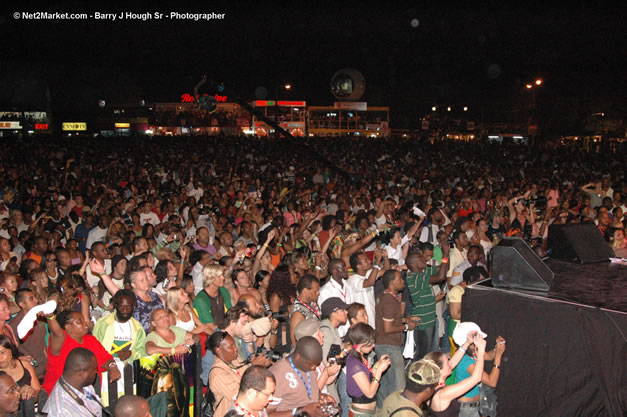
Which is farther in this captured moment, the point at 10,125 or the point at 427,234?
the point at 10,125

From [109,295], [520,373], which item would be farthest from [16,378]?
[520,373]

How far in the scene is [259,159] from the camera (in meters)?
20.6

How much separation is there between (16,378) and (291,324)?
1.99 metres

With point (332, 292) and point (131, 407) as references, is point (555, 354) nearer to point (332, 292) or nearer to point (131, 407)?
point (332, 292)

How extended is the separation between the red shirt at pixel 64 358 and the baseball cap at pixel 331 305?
174 cm

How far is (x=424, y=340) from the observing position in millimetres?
5484

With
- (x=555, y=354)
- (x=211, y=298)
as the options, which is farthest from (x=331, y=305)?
(x=555, y=354)

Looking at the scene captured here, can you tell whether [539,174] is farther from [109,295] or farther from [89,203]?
[109,295]

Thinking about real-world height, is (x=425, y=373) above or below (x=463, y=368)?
above

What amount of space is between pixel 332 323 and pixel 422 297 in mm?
1287

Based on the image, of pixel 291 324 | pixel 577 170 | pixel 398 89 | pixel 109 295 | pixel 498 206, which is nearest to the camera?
pixel 291 324

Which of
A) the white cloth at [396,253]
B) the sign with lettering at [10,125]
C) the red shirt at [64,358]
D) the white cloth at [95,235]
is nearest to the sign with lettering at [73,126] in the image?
the sign with lettering at [10,125]

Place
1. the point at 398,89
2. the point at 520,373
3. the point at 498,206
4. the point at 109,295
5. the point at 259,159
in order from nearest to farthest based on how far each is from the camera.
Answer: the point at 520,373, the point at 109,295, the point at 498,206, the point at 259,159, the point at 398,89

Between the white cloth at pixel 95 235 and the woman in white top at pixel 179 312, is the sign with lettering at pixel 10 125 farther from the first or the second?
the woman in white top at pixel 179 312
